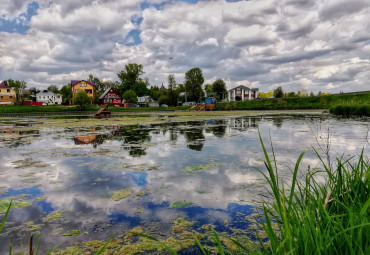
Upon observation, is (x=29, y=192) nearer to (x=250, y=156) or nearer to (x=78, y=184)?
(x=78, y=184)

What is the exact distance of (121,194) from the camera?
491cm

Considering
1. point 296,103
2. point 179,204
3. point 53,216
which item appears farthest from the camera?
point 296,103

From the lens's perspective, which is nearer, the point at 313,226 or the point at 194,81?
the point at 313,226

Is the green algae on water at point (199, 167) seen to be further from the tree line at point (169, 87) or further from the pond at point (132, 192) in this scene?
the tree line at point (169, 87)

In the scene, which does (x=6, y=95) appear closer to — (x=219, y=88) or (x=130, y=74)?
(x=130, y=74)

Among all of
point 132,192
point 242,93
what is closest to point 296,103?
point 242,93

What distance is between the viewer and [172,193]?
4926 millimetres

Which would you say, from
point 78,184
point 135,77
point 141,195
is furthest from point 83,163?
point 135,77

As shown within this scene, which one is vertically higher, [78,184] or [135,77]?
[135,77]

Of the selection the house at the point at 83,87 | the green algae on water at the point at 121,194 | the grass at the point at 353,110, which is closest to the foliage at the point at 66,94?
the house at the point at 83,87

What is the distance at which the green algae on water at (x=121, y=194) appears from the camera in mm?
4744

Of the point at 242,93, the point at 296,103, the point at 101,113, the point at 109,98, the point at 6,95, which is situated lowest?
the point at 101,113

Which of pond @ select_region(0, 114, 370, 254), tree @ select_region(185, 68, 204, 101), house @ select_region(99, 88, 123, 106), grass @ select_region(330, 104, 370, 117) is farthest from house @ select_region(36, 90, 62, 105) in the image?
pond @ select_region(0, 114, 370, 254)

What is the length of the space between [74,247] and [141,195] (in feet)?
5.96
